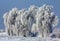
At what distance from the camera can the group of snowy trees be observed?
379 centimetres

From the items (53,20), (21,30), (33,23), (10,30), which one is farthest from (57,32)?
(10,30)

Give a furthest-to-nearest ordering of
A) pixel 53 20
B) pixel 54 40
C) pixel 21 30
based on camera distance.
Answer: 1. pixel 21 30
2. pixel 53 20
3. pixel 54 40

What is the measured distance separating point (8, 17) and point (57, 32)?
112 cm

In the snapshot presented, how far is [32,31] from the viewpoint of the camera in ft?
13.2

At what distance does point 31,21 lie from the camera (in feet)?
13.2

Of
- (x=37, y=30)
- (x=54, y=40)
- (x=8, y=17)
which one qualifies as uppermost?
(x=8, y=17)

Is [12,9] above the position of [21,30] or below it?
above

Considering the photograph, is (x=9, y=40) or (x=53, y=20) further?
(x=53, y=20)

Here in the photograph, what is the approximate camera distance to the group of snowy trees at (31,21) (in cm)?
379

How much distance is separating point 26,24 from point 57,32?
0.66 m

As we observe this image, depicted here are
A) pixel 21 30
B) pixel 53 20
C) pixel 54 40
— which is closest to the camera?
pixel 54 40

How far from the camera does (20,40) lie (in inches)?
134

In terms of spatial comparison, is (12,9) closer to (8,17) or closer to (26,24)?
(8,17)

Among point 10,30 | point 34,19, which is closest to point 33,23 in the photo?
point 34,19
